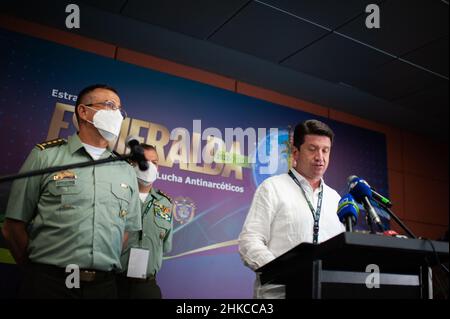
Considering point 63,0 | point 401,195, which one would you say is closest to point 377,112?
point 401,195

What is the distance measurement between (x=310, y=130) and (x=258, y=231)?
62cm

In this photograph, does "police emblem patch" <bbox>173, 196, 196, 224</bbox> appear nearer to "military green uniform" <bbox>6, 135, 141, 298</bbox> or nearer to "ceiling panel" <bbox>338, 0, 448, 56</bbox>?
"military green uniform" <bbox>6, 135, 141, 298</bbox>

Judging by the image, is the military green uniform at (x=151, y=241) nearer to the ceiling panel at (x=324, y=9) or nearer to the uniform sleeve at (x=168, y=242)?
the uniform sleeve at (x=168, y=242)

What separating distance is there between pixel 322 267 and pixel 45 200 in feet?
5.20

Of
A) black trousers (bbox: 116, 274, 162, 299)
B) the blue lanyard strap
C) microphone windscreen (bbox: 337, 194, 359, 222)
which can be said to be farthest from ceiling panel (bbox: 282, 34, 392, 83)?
microphone windscreen (bbox: 337, 194, 359, 222)

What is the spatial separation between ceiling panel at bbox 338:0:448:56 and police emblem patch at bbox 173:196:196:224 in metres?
1.96

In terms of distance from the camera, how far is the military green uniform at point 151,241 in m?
3.00

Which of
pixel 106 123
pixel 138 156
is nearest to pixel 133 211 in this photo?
pixel 106 123

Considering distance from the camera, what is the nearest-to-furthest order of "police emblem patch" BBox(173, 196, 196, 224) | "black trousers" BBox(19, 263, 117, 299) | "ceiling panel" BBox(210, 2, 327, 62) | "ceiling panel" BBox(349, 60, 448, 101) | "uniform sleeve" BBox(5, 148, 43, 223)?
"black trousers" BBox(19, 263, 117, 299) < "uniform sleeve" BBox(5, 148, 43, 223) < "ceiling panel" BBox(210, 2, 327, 62) < "police emblem patch" BBox(173, 196, 196, 224) < "ceiling panel" BBox(349, 60, 448, 101)

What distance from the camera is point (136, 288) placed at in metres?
3.05

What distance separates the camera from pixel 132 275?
3.00 metres

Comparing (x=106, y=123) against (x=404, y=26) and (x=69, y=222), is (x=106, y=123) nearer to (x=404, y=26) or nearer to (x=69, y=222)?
(x=69, y=222)

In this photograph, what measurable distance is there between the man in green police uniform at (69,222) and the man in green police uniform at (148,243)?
58cm

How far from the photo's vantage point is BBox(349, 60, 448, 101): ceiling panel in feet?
13.2
